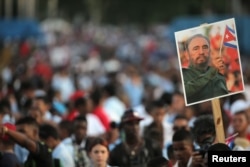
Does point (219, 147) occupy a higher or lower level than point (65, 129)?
lower

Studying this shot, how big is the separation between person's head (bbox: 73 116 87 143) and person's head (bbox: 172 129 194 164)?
164 cm

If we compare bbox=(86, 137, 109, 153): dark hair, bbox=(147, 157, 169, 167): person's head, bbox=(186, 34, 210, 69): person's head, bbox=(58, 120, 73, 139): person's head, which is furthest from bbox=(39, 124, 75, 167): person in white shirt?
bbox=(186, 34, 210, 69): person's head

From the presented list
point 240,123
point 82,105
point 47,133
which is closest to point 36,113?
point 82,105

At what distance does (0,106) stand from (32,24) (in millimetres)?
24767

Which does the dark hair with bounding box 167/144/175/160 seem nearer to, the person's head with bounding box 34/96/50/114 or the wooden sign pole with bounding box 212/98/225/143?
the wooden sign pole with bounding box 212/98/225/143

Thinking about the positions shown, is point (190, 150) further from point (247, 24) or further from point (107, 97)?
point (247, 24)

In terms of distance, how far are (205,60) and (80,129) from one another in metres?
2.62

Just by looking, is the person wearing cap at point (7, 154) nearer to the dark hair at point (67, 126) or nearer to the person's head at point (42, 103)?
the dark hair at point (67, 126)

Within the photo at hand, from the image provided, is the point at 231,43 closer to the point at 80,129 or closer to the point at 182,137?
the point at 182,137

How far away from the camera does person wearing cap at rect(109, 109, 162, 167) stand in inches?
361

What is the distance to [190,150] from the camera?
8.00 meters

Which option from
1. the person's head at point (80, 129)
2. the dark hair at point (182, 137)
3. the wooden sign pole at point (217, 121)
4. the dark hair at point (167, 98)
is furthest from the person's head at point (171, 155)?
the dark hair at point (167, 98)

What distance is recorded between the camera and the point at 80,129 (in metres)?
9.85

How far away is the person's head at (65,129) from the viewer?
1022cm
